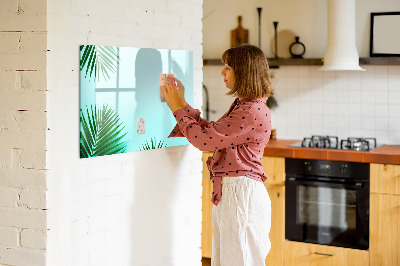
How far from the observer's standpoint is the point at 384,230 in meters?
4.16

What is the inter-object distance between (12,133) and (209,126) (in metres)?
0.86

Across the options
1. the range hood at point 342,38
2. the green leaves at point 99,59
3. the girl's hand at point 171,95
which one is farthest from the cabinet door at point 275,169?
the green leaves at point 99,59

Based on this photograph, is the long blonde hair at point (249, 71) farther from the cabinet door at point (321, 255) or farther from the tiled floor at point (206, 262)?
the tiled floor at point (206, 262)

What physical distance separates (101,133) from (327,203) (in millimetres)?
2299

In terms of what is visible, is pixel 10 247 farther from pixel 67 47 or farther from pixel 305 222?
pixel 305 222

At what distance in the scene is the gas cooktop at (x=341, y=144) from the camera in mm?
4412

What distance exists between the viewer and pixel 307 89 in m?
5.05

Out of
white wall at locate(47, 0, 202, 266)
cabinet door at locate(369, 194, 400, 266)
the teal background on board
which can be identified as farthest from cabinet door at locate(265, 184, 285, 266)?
the teal background on board

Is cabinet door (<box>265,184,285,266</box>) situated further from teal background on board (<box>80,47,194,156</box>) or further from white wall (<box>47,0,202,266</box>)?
teal background on board (<box>80,47,194,156</box>)

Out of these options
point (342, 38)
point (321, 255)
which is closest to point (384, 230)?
point (321, 255)

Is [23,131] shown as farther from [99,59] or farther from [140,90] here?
[140,90]

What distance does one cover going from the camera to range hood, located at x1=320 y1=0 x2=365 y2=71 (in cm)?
457

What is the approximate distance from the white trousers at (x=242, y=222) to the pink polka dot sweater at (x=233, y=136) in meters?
0.05

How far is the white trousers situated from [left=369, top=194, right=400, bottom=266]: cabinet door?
155cm
